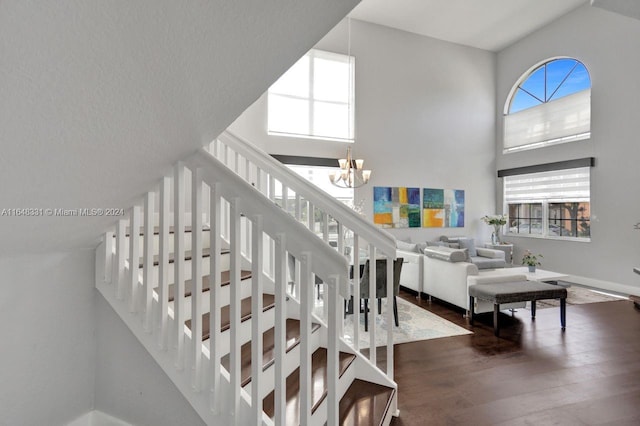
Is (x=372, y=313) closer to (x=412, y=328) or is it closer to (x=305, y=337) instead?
(x=305, y=337)

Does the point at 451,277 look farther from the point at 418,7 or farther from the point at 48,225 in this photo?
the point at 418,7

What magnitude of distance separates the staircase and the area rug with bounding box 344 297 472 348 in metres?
1.36

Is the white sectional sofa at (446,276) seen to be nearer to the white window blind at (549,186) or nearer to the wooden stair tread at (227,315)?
the wooden stair tread at (227,315)

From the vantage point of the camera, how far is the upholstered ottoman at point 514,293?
11.0 feet

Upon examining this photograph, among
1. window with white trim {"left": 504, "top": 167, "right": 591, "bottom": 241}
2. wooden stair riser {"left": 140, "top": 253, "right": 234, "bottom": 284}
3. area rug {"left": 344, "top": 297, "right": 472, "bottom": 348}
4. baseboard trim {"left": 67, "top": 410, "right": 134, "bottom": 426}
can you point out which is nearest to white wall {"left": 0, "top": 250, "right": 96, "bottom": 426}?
baseboard trim {"left": 67, "top": 410, "right": 134, "bottom": 426}

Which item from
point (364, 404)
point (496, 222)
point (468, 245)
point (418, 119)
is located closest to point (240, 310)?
point (364, 404)

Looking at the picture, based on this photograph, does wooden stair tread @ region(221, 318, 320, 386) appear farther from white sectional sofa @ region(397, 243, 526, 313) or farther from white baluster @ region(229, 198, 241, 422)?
white sectional sofa @ region(397, 243, 526, 313)

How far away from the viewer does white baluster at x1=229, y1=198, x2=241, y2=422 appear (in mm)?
1307

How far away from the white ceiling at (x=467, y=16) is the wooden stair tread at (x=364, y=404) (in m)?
6.53

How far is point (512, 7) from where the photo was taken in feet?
20.4

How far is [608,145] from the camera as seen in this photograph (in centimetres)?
579

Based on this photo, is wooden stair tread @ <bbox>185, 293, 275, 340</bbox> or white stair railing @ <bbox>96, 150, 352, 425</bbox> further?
wooden stair tread @ <bbox>185, 293, 275, 340</bbox>

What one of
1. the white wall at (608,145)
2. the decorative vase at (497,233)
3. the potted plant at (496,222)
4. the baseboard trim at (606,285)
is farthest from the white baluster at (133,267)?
the decorative vase at (497,233)

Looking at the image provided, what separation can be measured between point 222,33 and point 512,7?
7524 mm
